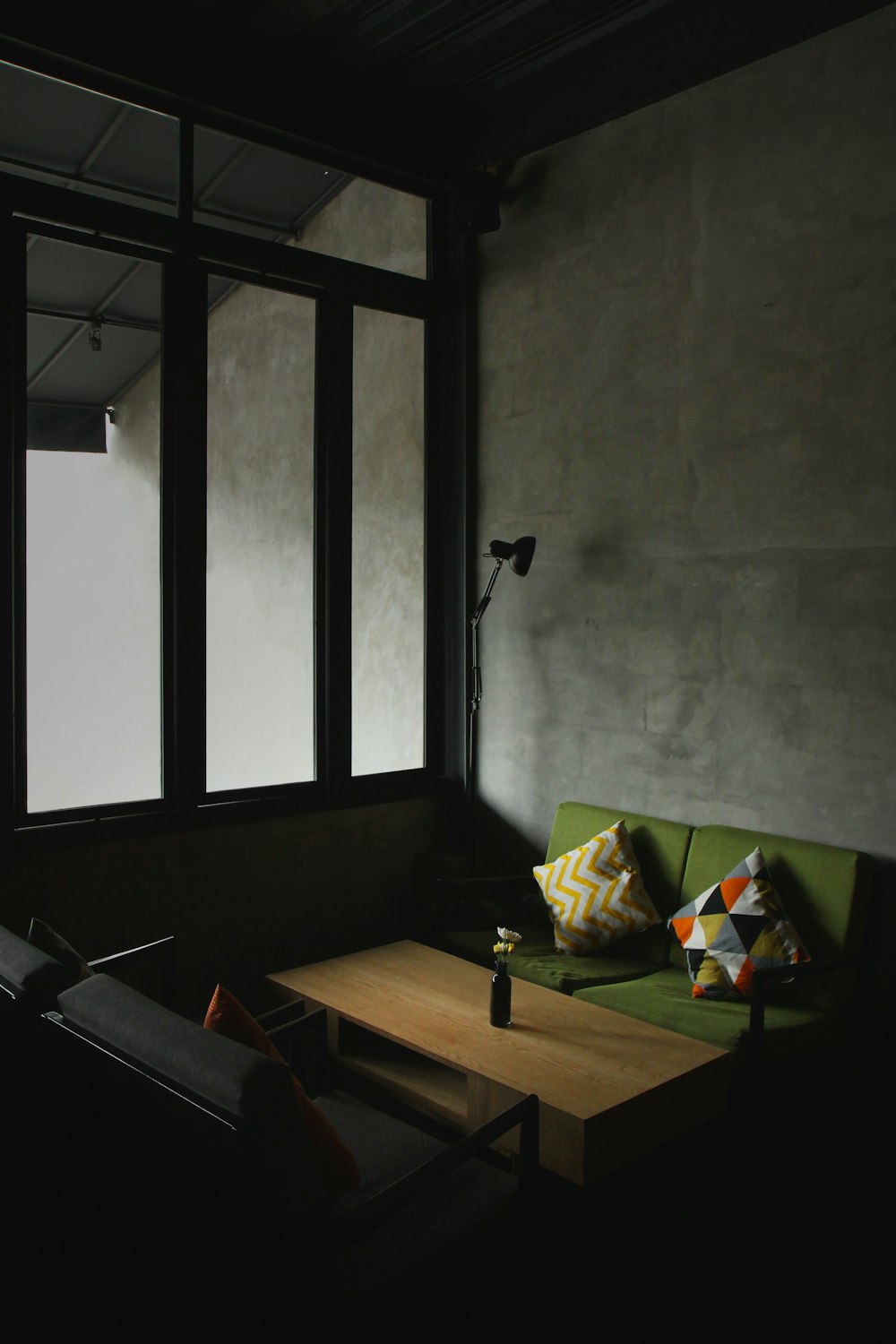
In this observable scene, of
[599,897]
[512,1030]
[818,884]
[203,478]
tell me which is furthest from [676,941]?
[203,478]

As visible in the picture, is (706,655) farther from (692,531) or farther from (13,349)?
(13,349)

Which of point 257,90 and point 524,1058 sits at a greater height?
point 257,90

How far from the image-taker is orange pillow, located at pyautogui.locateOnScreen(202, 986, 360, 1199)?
89.3 inches

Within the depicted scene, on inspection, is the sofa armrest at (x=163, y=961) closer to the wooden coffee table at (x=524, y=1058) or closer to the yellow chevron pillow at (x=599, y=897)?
the wooden coffee table at (x=524, y=1058)

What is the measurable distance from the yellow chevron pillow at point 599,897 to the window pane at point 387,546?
1.24 meters

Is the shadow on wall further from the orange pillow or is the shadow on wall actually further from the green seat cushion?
the orange pillow

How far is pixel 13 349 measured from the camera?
155 inches

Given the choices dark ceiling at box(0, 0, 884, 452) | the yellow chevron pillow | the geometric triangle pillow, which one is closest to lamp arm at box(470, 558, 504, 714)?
the yellow chevron pillow

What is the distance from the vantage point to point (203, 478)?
4414 mm

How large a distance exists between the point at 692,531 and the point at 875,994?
1.88 m

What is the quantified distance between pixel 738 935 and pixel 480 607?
1.94m

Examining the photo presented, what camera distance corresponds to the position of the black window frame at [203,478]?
395 cm

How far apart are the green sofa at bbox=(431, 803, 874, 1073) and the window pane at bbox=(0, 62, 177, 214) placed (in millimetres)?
3152

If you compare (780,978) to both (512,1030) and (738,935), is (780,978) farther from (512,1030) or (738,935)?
(512,1030)
